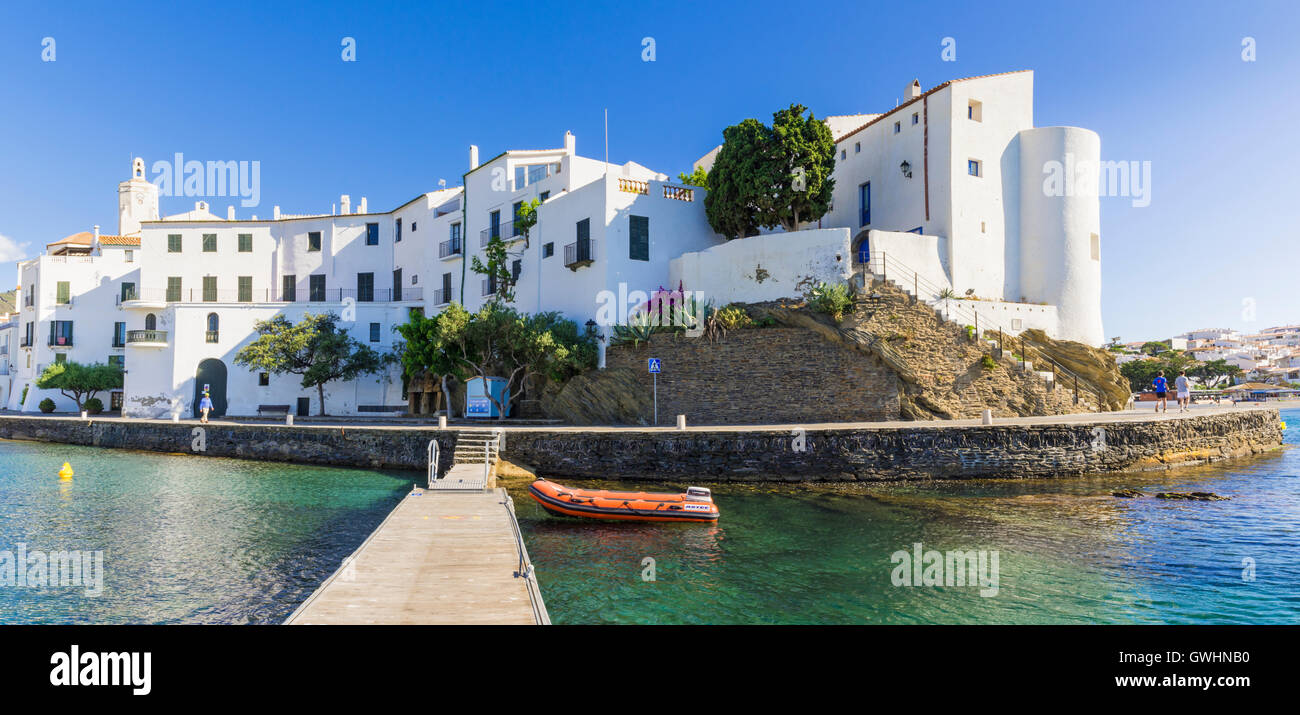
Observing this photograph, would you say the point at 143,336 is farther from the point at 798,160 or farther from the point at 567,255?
the point at 798,160

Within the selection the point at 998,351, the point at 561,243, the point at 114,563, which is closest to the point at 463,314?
the point at 561,243

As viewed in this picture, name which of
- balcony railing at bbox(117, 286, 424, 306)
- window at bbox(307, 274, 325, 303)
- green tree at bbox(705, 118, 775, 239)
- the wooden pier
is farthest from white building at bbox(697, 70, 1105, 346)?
window at bbox(307, 274, 325, 303)

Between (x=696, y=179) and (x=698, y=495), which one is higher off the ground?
(x=696, y=179)

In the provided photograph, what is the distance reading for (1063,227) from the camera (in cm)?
A: 2955

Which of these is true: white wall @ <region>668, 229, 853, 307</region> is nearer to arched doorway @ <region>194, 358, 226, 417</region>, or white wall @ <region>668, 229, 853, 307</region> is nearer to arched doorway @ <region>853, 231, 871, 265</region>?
arched doorway @ <region>853, 231, 871, 265</region>

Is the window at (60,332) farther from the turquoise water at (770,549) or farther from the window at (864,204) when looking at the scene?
the window at (864,204)

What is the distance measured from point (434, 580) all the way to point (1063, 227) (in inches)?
1190

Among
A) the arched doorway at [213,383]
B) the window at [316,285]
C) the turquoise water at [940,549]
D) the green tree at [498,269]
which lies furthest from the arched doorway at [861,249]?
the arched doorway at [213,383]

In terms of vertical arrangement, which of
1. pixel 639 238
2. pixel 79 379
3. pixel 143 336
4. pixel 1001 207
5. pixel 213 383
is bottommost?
pixel 213 383

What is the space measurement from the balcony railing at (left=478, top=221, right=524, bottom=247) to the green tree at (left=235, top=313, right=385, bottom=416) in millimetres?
9869

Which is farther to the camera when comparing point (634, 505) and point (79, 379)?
point (79, 379)

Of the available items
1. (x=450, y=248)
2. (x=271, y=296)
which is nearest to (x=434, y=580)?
(x=450, y=248)

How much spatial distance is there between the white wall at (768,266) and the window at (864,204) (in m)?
7.03
